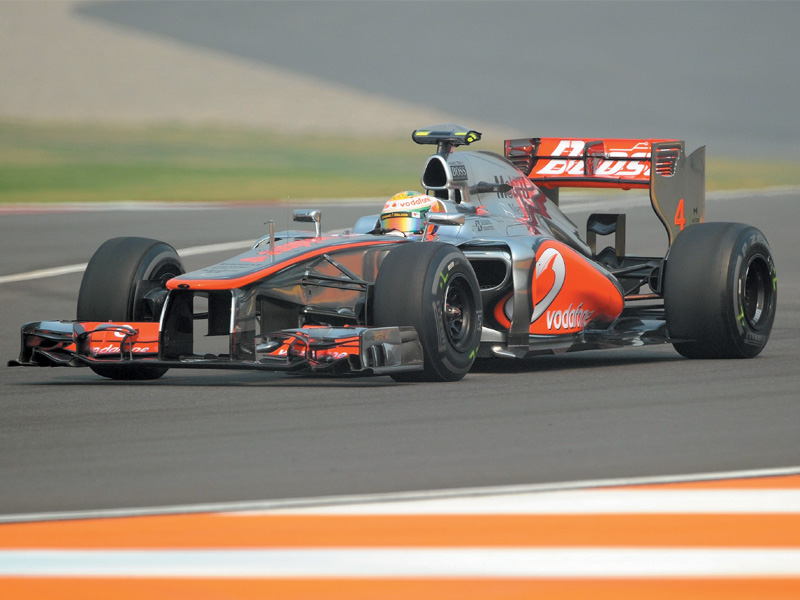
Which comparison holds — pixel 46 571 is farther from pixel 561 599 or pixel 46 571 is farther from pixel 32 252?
pixel 32 252

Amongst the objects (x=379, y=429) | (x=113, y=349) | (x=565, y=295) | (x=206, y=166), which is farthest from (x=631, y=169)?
(x=206, y=166)

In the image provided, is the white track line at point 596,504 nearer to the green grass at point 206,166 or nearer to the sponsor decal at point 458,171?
the sponsor decal at point 458,171

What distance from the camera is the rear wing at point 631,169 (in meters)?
12.1

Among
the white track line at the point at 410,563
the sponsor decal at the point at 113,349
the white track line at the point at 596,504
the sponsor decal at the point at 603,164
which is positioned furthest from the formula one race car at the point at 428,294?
the white track line at the point at 410,563

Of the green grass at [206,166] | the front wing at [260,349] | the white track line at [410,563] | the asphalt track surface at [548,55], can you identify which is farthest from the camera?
the asphalt track surface at [548,55]

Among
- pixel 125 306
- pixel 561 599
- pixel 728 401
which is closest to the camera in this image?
pixel 561 599

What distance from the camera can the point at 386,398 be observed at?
8.14m

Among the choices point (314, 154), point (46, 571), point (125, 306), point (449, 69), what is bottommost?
point (46, 571)

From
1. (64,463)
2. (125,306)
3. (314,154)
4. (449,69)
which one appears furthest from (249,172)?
(64,463)

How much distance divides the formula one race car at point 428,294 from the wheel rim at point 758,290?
0.04 feet

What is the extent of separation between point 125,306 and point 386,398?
7.70ft

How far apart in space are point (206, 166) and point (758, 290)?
34.8 meters

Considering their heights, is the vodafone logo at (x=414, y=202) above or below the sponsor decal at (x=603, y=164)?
below

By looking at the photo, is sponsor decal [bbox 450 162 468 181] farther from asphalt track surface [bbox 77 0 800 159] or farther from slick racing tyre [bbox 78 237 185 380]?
asphalt track surface [bbox 77 0 800 159]
